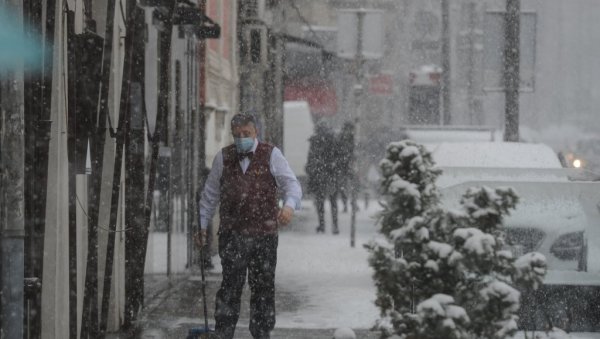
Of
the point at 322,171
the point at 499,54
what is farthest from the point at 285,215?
the point at 322,171

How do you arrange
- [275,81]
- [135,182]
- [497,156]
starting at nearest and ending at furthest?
[135,182] → [497,156] → [275,81]

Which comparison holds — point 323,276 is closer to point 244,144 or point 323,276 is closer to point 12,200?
point 244,144

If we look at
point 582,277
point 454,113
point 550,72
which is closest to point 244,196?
point 582,277

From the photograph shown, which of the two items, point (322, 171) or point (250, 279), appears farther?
point (322, 171)

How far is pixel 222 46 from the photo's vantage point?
1809 cm

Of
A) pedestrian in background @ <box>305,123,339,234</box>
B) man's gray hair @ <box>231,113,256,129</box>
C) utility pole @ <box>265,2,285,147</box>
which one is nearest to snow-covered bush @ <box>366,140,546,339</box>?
man's gray hair @ <box>231,113,256,129</box>

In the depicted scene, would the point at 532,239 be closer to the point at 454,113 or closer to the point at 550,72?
the point at 454,113

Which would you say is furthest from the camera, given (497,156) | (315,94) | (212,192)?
(315,94)

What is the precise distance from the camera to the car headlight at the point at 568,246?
30.2 ft

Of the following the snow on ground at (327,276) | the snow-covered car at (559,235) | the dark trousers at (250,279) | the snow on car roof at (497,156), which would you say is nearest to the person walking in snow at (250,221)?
the dark trousers at (250,279)

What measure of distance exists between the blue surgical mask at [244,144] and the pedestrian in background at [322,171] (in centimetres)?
1167

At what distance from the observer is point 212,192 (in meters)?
8.20

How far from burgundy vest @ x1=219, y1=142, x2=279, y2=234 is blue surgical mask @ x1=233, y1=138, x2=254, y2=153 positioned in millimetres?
55

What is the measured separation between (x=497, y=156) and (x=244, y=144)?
14.1ft
